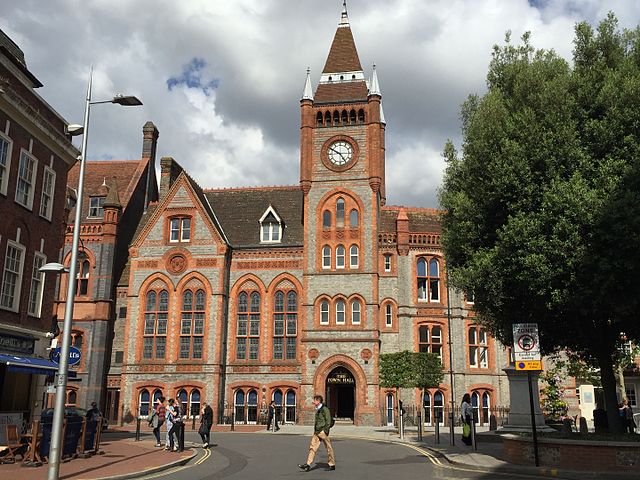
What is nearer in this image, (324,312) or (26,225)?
(26,225)

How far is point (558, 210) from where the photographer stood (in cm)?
1700

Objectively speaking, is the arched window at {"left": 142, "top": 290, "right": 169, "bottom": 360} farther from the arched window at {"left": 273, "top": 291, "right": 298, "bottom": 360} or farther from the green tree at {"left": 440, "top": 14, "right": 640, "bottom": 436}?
the green tree at {"left": 440, "top": 14, "right": 640, "bottom": 436}

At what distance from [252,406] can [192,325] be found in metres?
6.92

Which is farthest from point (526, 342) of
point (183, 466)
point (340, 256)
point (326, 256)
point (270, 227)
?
point (270, 227)

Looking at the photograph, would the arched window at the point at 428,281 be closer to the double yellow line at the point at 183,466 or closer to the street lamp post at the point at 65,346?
the double yellow line at the point at 183,466

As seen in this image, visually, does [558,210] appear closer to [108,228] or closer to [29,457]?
[29,457]

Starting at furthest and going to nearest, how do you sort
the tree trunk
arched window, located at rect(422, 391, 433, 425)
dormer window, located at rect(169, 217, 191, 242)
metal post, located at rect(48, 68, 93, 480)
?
dormer window, located at rect(169, 217, 191, 242)
arched window, located at rect(422, 391, 433, 425)
the tree trunk
metal post, located at rect(48, 68, 93, 480)

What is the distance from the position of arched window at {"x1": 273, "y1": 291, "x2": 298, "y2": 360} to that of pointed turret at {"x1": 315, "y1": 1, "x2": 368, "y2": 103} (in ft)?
48.4

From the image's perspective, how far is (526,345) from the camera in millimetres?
16938

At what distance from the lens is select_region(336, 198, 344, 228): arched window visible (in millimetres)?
43478

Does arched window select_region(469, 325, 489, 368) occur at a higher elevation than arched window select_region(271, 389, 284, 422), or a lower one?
higher

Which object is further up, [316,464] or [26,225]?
[26,225]

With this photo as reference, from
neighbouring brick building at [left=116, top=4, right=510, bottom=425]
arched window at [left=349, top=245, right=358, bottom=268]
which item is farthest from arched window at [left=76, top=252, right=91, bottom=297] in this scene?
arched window at [left=349, top=245, right=358, bottom=268]

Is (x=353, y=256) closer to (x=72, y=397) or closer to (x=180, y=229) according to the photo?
(x=180, y=229)
